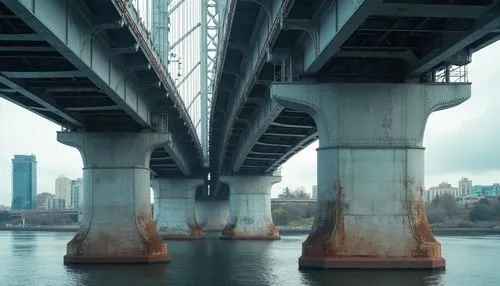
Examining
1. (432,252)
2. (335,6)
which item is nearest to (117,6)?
(335,6)

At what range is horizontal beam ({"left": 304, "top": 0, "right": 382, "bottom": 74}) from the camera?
73.5 feet

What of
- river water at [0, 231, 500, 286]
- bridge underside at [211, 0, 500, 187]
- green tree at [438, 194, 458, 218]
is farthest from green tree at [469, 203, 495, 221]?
bridge underside at [211, 0, 500, 187]

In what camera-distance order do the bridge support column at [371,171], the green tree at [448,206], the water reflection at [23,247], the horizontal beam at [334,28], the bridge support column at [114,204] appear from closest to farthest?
1. the horizontal beam at [334,28]
2. the bridge support column at [371,171]
3. the bridge support column at [114,204]
4. the water reflection at [23,247]
5. the green tree at [448,206]

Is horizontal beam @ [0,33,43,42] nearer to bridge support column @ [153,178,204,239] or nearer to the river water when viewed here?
the river water

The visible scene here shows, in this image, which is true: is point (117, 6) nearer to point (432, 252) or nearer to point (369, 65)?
point (369, 65)

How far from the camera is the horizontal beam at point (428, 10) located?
22.7 m

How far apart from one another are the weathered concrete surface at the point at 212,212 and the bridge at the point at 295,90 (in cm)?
8012

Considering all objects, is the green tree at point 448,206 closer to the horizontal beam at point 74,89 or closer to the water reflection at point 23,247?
the water reflection at point 23,247

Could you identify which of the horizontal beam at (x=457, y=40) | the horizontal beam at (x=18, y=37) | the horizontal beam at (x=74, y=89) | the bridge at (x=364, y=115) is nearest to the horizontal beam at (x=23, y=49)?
the horizontal beam at (x=18, y=37)

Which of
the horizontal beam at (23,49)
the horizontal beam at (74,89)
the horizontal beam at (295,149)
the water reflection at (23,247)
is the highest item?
the horizontal beam at (23,49)

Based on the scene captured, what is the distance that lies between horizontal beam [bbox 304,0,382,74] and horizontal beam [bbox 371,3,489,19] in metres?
0.62

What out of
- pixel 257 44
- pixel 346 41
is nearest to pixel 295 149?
pixel 257 44

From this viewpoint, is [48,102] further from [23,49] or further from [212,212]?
[212,212]

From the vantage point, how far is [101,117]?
4609cm
